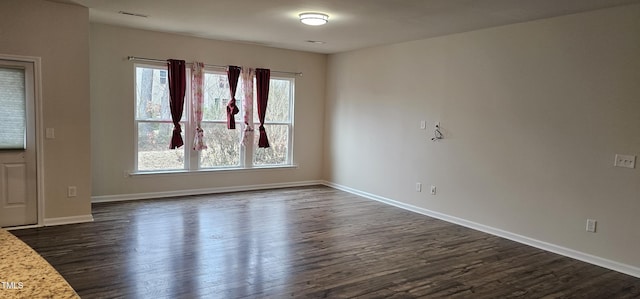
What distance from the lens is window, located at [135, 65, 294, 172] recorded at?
6.13 m

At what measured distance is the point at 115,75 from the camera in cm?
580

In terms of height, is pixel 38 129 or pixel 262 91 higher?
pixel 262 91

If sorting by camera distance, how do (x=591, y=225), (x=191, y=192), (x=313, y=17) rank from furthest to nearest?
(x=191, y=192)
(x=313, y=17)
(x=591, y=225)

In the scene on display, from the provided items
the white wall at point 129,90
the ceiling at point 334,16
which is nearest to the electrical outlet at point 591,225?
the ceiling at point 334,16

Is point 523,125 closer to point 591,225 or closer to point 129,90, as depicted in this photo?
point 591,225

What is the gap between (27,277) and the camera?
113cm

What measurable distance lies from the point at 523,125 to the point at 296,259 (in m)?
2.88

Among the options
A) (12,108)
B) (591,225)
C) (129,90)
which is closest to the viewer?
(591,225)

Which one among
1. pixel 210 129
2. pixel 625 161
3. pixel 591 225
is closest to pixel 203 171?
pixel 210 129

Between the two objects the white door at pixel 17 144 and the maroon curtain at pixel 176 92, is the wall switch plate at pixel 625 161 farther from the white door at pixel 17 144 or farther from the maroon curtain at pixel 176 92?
the white door at pixel 17 144

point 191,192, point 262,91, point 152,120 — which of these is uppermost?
point 262,91

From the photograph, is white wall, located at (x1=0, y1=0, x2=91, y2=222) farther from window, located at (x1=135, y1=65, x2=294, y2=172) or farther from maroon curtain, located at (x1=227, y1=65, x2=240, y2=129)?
maroon curtain, located at (x1=227, y1=65, x2=240, y2=129)

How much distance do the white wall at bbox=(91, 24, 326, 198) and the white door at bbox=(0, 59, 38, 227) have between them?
125 centimetres

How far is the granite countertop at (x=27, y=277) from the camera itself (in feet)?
3.43
